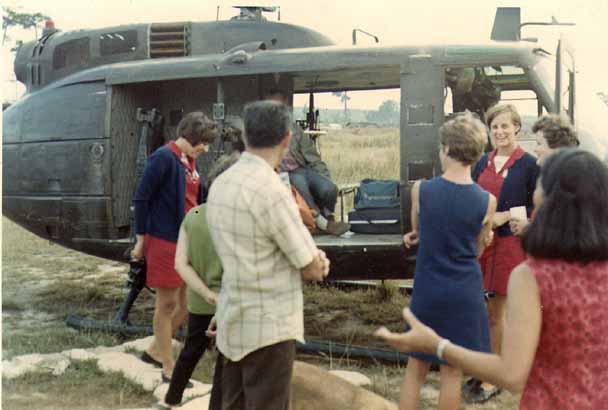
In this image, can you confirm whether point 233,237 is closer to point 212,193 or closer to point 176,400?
point 212,193

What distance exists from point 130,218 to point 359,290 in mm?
2701

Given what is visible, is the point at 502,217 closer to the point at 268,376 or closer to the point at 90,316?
the point at 268,376

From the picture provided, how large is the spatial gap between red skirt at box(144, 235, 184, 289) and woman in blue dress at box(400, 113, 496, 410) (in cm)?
184

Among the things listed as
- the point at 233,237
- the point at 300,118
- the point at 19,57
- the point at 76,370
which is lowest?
the point at 76,370

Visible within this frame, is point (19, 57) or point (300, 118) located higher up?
point (19, 57)

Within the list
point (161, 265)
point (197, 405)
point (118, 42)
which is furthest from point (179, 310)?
point (118, 42)

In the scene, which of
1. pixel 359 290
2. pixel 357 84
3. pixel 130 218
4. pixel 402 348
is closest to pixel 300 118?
pixel 357 84

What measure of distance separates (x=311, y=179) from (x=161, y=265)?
1900 millimetres

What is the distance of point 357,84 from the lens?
788cm

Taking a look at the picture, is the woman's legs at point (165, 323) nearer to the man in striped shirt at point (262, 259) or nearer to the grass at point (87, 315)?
the grass at point (87, 315)

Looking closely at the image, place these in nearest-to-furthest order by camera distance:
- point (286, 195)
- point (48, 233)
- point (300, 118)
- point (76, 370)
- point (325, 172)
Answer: point (286, 195) < point (76, 370) < point (325, 172) < point (48, 233) < point (300, 118)

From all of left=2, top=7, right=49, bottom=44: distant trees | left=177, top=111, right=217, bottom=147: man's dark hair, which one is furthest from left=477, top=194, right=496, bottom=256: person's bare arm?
left=2, top=7, right=49, bottom=44: distant trees

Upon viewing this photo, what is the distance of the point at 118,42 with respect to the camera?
7.02m

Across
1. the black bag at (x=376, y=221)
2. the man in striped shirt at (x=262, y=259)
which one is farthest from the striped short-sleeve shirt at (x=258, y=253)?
the black bag at (x=376, y=221)
